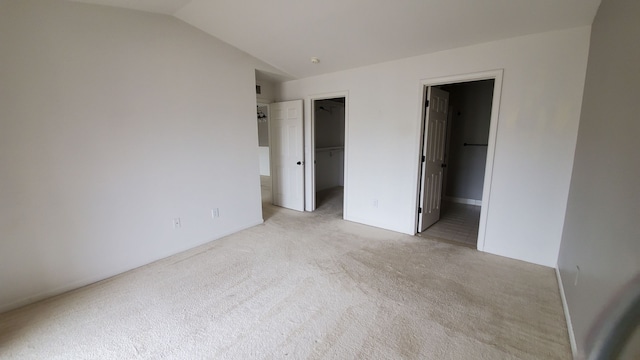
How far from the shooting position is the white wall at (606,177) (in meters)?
1.31

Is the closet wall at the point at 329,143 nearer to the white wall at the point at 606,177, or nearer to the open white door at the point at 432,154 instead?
the open white door at the point at 432,154

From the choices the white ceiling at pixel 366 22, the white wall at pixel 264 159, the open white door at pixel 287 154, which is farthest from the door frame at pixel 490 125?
the white wall at pixel 264 159

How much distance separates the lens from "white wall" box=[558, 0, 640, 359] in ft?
4.28

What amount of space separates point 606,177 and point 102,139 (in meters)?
3.97

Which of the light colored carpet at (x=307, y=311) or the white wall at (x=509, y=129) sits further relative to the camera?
the white wall at (x=509, y=129)

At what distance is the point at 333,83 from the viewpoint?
4172mm

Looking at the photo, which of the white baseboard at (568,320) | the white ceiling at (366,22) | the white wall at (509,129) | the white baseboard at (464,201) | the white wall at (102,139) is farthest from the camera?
the white baseboard at (464,201)

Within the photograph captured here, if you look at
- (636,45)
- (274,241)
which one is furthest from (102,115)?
(636,45)

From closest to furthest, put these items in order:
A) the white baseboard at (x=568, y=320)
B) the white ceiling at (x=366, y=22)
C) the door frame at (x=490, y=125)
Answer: the white baseboard at (x=568, y=320)
the white ceiling at (x=366, y=22)
the door frame at (x=490, y=125)

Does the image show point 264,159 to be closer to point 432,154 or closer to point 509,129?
point 432,154

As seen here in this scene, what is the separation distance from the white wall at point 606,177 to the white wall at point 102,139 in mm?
3522

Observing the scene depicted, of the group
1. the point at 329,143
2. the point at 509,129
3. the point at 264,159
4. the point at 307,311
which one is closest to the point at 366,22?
the point at 509,129

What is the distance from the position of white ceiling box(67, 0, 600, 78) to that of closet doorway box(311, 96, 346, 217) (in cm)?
290

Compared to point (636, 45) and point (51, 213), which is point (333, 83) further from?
point (51, 213)
